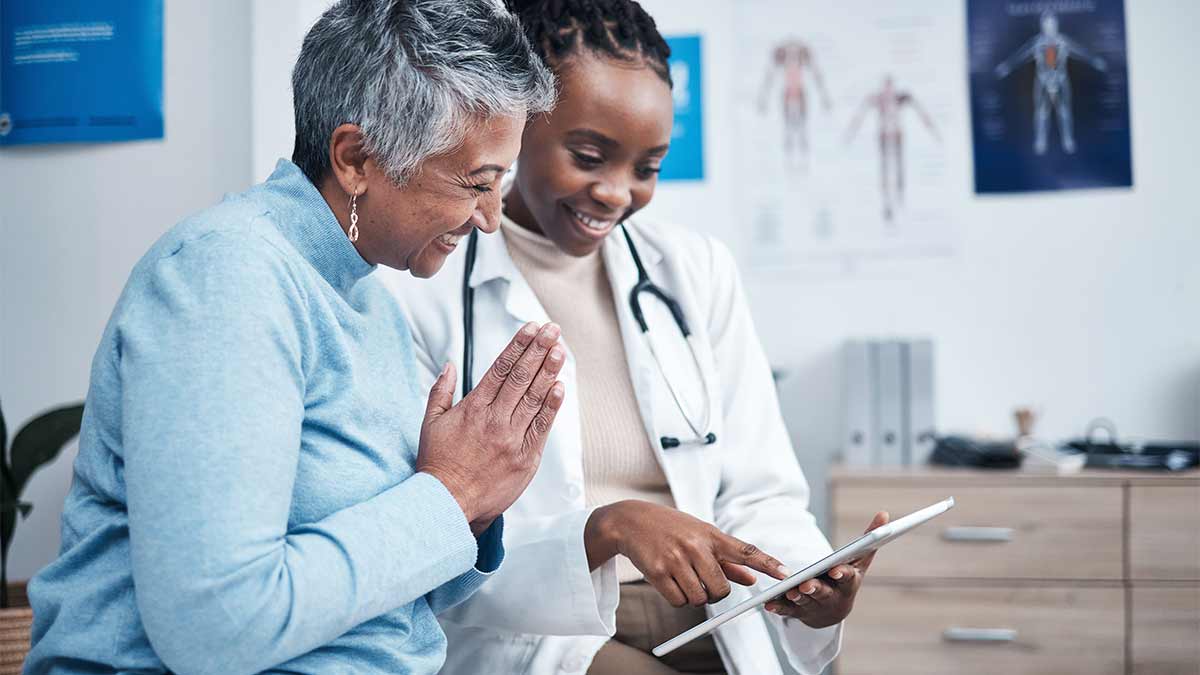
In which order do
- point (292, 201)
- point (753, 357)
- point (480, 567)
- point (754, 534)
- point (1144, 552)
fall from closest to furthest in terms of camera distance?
point (292, 201), point (480, 567), point (754, 534), point (753, 357), point (1144, 552)

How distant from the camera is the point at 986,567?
2428 mm

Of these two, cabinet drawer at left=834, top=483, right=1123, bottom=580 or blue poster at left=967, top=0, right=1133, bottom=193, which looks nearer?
cabinet drawer at left=834, top=483, right=1123, bottom=580

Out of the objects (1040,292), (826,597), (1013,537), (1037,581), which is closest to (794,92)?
(1040,292)

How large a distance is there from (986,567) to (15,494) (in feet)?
6.91

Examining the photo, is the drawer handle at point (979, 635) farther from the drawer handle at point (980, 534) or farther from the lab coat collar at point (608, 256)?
the lab coat collar at point (608, 256)

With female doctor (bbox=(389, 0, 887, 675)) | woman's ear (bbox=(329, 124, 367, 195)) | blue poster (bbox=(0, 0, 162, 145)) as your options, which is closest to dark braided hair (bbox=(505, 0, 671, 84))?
female doctor (bbox=(389, 0, 887, 675))

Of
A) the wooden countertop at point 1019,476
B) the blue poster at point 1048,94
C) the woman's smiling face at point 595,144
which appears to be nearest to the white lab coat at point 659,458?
the woman's smiling face at point 595,144

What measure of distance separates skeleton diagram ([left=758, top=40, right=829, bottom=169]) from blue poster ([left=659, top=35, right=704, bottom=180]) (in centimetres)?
19

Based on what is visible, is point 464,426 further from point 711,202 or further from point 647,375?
point 711,202

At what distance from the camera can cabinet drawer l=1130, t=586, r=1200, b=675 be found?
7.73 feet

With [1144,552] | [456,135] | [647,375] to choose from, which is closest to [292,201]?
[456,135]

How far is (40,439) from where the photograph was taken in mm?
2102

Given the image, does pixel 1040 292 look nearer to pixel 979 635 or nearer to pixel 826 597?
pixel 979 635

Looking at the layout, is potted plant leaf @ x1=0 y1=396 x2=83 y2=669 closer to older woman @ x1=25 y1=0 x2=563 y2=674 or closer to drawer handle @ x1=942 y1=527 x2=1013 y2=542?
older woman @ x1=25 y1=0 x2=563 y2=674
